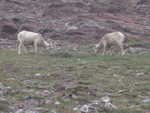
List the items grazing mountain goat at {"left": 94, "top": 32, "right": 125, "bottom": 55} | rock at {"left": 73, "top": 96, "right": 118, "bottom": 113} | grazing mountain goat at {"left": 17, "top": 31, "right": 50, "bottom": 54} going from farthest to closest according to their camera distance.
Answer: grazing mountain goat at {"left": 94, "top": 32, "right": 125, "bottom": 55}
grazing mountain goat at {"left": 17, "top": 31, "right": 50, "bottom": 54}
rock at {"left": 73, "top": 96, "right": 118, "bottom": 113}

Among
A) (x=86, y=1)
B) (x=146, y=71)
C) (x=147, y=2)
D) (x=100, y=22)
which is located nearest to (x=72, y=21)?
(x=100, y=22)

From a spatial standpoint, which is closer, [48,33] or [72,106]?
[72,106]

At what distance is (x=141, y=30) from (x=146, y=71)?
2696 cm

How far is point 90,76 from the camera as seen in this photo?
54.6 feet

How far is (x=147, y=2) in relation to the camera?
60.2 m

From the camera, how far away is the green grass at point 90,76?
12227mm

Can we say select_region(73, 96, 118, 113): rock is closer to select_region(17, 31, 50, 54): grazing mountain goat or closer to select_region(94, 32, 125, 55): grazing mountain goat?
select_region(17, 31, 50, 54): grazing mountain goat

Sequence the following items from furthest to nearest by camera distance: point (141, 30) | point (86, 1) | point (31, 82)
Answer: point (86, 1) → point (141, 30) → point (31, 82)

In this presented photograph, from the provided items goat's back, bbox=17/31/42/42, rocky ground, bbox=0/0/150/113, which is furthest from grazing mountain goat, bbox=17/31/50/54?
rocky ground, bbox=0/0/150/113

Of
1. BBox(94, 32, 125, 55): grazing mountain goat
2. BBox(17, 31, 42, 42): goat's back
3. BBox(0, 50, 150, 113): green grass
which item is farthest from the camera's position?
BBox(94, 32, 125, 55): grazing mountain goat

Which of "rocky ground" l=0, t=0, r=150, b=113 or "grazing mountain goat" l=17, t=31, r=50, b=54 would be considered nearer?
"rocky ground" l=0, t=0, r=150, b=113

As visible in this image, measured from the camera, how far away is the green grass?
40.1 ft

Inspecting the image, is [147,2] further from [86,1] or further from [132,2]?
[86,1]

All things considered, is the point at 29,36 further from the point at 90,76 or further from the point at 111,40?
the point at 90,76
